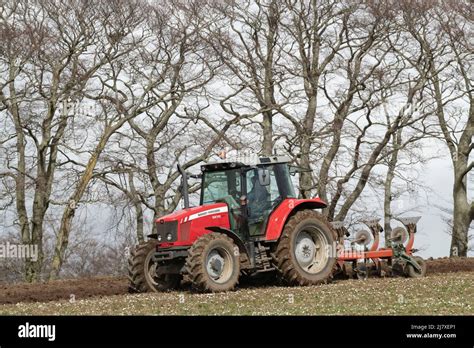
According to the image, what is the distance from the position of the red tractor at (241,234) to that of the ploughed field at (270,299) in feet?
1.63

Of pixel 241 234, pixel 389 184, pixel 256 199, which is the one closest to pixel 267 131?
pixel 389 184

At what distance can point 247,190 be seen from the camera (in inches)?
586

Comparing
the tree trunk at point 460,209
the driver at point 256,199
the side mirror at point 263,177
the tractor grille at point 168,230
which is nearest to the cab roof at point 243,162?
the driver at point 256,199

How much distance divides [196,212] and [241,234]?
1081 mm

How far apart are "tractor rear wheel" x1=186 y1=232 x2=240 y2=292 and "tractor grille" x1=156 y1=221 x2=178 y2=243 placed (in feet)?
2.65

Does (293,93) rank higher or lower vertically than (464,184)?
higher

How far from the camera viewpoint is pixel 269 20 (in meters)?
25.0

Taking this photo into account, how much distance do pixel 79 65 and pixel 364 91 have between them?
980cm

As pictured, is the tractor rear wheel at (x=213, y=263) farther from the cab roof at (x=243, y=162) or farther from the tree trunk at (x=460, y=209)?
the tree trunk at (x=460, y=209)

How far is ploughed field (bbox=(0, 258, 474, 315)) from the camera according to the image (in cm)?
1076

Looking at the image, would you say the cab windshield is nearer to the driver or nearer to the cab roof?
the cab roof

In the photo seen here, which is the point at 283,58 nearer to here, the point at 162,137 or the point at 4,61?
the point at 162,137

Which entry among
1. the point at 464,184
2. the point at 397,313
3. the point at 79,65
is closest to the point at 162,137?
the point at 79,65

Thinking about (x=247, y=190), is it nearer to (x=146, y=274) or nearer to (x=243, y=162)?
(x=243, y=162)
